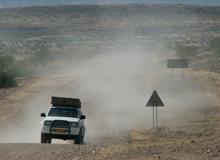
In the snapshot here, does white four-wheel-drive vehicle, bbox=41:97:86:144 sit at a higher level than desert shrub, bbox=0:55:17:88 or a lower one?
lower

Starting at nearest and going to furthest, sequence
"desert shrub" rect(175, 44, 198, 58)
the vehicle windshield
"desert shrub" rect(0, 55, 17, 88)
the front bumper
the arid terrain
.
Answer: the arid terrain
the front bumper
the vehicle windshield
"desert shrub" rect(0, 55, 17, 88)
"desert shrub" rect(175, 44, 198, 58)

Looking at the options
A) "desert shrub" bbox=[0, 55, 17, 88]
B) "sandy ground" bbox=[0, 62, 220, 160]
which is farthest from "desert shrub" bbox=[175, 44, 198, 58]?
"sandy ground" bbox=[0, 62, 220, 160]

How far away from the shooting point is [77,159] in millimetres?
20297

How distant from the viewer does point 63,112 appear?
27859 millimetres

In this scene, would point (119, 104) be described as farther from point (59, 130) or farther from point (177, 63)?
point (59, 130)

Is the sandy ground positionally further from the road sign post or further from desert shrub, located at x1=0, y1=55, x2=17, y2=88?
the road sign post

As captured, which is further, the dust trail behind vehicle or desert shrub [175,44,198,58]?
desert shrub [175,44,198,58]

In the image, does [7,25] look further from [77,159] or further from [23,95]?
[77,159]

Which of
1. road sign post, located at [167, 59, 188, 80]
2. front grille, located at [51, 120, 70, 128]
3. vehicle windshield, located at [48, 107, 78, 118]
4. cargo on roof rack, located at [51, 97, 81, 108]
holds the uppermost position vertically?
road sign post, located at [167, 59, 188, 80]

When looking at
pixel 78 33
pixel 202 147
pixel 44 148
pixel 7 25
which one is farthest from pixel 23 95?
pixel 7 25

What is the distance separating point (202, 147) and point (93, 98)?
29510 millimetres

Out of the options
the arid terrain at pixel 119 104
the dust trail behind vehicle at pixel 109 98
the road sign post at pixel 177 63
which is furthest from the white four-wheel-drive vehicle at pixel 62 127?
the road sign post at pixel 177 63

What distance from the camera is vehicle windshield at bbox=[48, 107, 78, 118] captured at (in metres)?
27.7

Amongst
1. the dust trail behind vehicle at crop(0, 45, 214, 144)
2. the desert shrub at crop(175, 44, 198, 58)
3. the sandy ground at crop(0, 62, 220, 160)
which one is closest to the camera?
the sandy ground at crop(0, 62, 220, 160)
